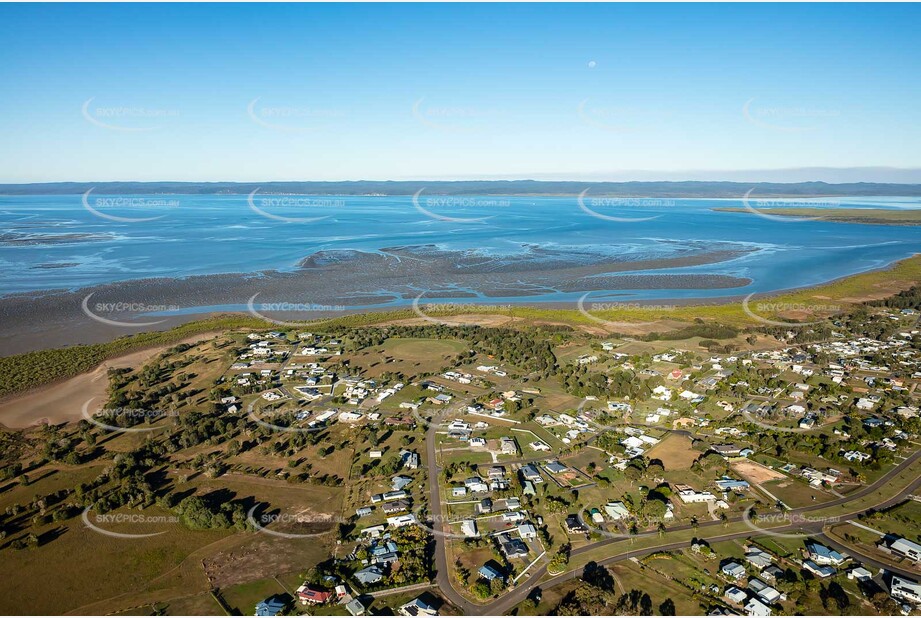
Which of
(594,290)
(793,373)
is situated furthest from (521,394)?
(594,290)

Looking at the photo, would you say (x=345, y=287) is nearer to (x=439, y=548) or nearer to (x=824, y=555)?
(x=439, y=548)

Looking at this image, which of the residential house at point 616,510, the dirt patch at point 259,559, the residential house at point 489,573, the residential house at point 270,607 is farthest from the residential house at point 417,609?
the residential house at point 616,510

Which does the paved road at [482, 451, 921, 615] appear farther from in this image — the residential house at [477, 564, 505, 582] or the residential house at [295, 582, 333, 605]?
the residential house at [295, 582, 333, 605]

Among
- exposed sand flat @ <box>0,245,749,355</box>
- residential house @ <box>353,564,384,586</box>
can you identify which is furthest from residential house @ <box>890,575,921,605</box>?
exposed sand flat @ <box>0,245,749,355</box>

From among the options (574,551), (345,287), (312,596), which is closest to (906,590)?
(574,551)

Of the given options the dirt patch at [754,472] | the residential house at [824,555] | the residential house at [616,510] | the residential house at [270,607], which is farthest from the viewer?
the dirt patch at [754,472]

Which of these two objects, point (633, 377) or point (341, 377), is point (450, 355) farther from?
point (633, 377)

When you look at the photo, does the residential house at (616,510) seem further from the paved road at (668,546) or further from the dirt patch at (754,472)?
the dirt patch at (754,472)
